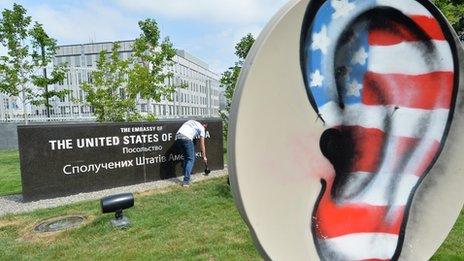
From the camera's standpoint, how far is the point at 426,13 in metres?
2.14

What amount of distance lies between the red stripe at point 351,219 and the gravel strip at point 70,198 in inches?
262

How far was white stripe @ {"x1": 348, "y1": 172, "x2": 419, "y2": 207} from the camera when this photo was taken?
2.14 m

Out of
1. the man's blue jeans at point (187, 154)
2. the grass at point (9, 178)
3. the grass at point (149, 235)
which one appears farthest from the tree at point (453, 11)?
the grass at point (9, 178)

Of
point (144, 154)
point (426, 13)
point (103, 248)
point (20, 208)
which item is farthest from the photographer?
point (144, 154)

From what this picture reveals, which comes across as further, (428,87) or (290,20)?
(428,87)

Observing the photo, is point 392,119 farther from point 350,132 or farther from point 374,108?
point 350,132

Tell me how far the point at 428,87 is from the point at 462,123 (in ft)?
1.11

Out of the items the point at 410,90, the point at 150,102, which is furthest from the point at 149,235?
the point at 150,102

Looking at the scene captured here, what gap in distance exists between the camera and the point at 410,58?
2.14 metres

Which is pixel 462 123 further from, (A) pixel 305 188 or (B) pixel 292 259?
(B) pixel 292 259

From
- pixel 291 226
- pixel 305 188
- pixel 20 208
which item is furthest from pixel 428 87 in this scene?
pixel 20 208

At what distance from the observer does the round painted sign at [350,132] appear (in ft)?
5.65

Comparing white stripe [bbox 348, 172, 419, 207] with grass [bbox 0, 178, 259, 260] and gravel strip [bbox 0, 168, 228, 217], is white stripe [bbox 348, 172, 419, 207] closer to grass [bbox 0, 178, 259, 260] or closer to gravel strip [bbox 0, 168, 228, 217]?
grass [bbox 0, 178, 259, 260]

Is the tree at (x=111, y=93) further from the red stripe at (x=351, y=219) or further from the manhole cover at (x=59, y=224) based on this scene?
the red stripe at (x=351, y=219)
